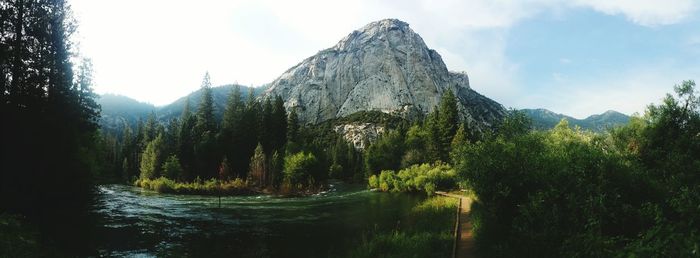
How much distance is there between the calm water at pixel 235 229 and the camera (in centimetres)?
2123

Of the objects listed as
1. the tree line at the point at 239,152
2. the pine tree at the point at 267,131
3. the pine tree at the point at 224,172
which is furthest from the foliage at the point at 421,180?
the pine tree at the point at 224,172

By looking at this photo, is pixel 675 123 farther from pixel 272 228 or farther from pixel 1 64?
pixel 1 64

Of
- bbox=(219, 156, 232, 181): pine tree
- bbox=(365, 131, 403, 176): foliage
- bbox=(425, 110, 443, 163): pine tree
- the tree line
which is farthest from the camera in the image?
bbox=(365, 131, 403, 176): foliage

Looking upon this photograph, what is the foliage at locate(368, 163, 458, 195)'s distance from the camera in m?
59.4

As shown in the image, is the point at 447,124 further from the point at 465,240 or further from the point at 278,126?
the point at 465,240

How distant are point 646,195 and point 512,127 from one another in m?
31.2

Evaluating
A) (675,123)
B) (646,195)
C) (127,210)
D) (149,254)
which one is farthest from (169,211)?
(675,123)

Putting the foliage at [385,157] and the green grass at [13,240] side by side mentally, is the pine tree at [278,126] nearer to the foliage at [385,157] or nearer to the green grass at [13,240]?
the foliage at [385,157]

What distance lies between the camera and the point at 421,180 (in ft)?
198

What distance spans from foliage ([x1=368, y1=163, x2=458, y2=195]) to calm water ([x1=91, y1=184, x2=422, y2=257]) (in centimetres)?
2047

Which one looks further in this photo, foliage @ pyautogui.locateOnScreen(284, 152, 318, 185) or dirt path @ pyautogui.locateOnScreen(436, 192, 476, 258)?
foliage @ pyautogui.locateOnScreen(284, 152, 318, 185)

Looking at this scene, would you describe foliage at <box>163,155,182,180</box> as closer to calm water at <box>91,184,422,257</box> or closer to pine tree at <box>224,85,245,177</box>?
pine tree at <box>224,85,245,177</box>

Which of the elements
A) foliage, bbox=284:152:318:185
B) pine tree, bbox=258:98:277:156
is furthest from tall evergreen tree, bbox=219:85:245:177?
foliage, bbox=284:152:318:185

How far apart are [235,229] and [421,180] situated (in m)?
37.3
